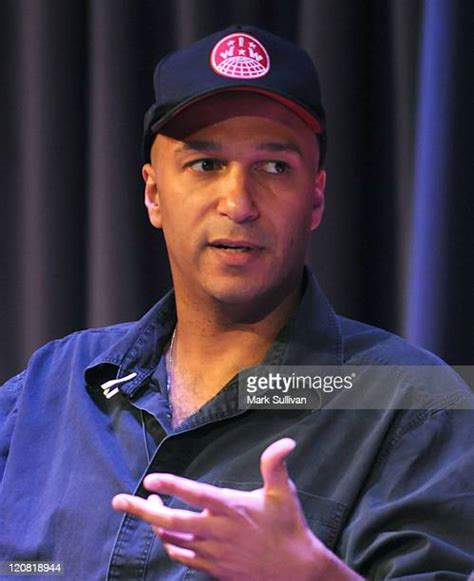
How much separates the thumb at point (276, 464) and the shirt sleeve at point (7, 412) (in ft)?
1.57

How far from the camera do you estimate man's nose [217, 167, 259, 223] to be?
1023mm

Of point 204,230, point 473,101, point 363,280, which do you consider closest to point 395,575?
point 204,230

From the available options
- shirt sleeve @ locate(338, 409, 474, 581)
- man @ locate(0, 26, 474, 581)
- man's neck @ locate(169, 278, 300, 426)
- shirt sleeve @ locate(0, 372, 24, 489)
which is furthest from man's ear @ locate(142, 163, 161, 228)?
shirt sleeve @ locate(338, 409, 474, 581)

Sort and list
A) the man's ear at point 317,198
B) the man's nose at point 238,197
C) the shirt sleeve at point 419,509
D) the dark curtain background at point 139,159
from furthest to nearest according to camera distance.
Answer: the dark curtain background at point 139,159 → the man's ear at point 317,198 → the man's nose at point 238,197 → the shirt sleeve at point 419,509

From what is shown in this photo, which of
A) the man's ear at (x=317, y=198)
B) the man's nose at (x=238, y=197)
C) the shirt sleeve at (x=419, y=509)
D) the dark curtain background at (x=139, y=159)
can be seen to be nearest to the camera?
the shirt sleeve at (x=419, y=509)

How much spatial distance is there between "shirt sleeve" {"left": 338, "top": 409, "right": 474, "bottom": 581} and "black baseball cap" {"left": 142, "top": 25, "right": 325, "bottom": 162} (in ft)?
1.16

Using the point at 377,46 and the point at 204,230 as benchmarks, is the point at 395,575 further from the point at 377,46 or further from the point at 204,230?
the point at 377,46

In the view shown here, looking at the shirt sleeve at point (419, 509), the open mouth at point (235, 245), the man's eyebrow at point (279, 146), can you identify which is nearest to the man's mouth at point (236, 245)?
the open mouth at point (235, 245)

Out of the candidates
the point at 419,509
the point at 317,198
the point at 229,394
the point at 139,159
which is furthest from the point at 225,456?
the point at 139,159

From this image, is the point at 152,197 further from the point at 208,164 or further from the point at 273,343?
the point at 273,343

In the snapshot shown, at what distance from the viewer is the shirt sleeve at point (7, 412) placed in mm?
1149

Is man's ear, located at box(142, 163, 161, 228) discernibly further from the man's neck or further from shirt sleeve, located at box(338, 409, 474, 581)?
shirt sleeve, located at box(338, 409, 474, 581)

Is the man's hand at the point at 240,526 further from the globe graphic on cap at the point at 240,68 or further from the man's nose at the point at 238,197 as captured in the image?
the globe graphic on cap at the point at 240,68

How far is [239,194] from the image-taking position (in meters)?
1.03
